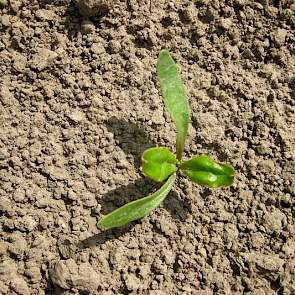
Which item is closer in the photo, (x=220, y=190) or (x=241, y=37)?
(x=220, y=190)

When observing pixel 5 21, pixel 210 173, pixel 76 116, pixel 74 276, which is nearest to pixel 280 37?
pixel 210 173

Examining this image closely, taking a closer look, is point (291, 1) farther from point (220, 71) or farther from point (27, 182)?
point (27, 182)

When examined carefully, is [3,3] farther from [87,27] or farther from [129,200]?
[129,200]

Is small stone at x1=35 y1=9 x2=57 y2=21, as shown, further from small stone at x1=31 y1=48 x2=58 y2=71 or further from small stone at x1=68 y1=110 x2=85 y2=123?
small stone at x1=68 y1=110 x2=85 y2=123

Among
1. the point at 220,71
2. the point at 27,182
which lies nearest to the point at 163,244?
the point at 27,182

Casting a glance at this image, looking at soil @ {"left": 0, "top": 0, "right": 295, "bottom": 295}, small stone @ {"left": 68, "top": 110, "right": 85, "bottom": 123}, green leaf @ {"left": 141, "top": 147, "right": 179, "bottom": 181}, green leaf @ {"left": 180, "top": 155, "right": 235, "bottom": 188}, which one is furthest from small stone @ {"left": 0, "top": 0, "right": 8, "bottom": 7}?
green leaf @ {"left": 180, "top": 155, "right": 235, "bottom": 188}

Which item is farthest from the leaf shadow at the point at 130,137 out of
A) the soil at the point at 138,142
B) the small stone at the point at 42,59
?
the small stone at the point at 42,59

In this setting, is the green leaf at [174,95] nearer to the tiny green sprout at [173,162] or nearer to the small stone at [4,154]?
the tiny green sprout at [173,162]
